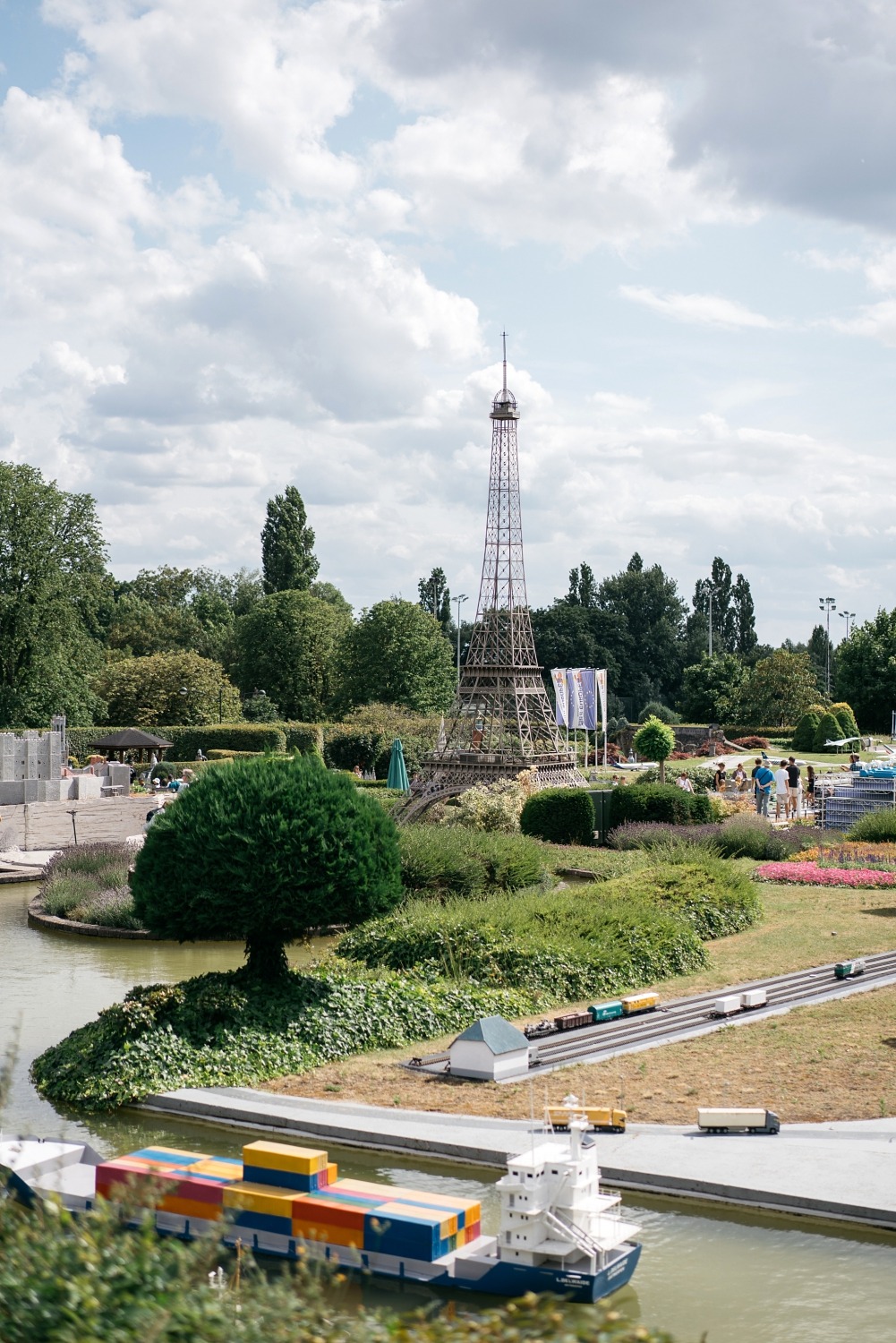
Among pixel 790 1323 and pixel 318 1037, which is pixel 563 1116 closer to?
pixel 790 1323

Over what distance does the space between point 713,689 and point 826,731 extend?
16358 mm

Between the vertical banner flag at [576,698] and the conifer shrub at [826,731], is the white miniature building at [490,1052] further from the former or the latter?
the conifer shrub at [826,731]

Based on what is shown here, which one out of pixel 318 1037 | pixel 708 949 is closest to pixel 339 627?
pixel 708 949

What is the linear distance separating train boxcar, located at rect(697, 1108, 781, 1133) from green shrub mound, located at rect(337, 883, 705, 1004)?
4.73m

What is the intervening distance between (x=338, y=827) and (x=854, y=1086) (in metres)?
5.37

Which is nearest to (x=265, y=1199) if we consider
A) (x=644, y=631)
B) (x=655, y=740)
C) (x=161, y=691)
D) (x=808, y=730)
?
(x=655, y=740)

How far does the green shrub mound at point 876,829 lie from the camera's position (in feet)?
90.1

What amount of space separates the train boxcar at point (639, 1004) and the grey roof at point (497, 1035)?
6.78 ft

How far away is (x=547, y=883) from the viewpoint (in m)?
22.1

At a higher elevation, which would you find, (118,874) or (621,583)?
(621,583)

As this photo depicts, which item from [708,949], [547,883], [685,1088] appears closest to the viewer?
[685,1088]

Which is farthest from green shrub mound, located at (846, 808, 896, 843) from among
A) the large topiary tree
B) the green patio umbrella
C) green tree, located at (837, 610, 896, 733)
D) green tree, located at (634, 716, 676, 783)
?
green tree, located at (837, 610, 896, 733)

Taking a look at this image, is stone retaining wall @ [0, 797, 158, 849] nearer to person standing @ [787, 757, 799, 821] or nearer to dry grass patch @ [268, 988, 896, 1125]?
person standing @ [787, 757, 799, 821]

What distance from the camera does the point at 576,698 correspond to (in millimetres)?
44438
